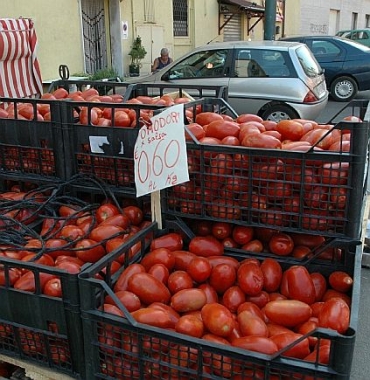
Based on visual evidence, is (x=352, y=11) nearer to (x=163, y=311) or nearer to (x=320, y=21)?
(x=320, y=21)

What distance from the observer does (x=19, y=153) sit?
9.50 feet

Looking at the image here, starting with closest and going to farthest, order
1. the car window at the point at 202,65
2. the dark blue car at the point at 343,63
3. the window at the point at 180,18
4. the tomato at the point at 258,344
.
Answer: the tomato at the point at 258,344 < the car window at the point at 202,65 < the dark blue car at the point at 343,63 < the window at the point at 180,18

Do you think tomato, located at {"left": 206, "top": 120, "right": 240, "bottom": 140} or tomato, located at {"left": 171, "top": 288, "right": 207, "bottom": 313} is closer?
tomato, located at {"left": 171, "top": 288, "right": 207, "bottom": 313}

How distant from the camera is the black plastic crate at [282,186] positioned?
199cm

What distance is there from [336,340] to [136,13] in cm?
1414

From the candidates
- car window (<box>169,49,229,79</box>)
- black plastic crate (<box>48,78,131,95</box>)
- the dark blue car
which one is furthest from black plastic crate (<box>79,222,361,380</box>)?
the dark blue car

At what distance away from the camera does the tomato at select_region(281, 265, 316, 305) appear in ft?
6.63

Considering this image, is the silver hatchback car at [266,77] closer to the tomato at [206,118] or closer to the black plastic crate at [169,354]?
the tomato at [206,118]

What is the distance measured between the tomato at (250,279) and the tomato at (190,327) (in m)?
0.32

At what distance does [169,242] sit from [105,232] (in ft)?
1.06

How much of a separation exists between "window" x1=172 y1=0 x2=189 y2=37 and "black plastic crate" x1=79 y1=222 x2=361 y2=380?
15.7 m

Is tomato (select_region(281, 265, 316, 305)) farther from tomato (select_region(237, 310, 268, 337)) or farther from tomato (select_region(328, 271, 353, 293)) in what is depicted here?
tomato (select_region(237, 310, 268, 337))

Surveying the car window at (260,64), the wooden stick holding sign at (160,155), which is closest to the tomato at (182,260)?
the wooden stick holding sign at (160,155)

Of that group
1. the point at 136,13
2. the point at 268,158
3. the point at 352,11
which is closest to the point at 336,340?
the point at 268,158
